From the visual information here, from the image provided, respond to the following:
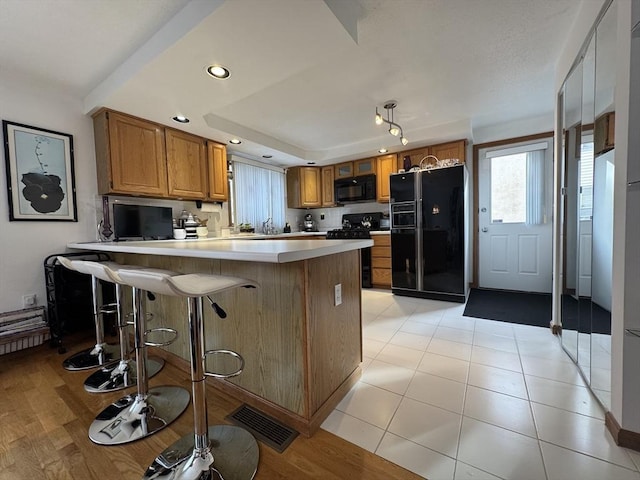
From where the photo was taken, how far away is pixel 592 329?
1.62m

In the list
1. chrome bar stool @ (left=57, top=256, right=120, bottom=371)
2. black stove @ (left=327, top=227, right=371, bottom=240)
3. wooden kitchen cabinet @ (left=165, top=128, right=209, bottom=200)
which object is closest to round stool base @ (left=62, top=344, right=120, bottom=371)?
chrome bar stool @ (left=57, top=256, right=120, bottom=371)

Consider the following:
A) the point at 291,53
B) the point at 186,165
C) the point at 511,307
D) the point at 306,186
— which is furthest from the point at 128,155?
the point at 511,307

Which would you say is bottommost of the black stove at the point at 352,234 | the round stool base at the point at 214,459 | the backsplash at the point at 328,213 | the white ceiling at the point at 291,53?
the round stool base at the point at 214,459

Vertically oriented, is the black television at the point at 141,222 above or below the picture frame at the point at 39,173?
below

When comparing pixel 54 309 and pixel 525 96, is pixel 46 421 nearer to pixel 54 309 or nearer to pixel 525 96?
pixel 54 309

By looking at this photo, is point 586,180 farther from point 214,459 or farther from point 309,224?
point 309,224

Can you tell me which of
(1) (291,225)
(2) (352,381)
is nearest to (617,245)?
(2) (352,381)

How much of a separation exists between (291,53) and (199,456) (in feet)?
7.78

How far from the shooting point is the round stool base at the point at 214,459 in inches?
42.0

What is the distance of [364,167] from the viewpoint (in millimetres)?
4730

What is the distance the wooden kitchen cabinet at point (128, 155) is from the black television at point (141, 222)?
236mm

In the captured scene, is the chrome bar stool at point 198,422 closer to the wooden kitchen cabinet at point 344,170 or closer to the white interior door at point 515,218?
the wooden kitchen cabinet at point 344,170

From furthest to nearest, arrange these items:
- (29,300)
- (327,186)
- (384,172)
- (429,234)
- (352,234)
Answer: (327,186) < (384,172) < (352,234) < (429,234) < (29,300)

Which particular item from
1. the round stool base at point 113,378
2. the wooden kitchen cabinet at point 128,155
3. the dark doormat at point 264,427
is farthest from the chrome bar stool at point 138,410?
the wooden kitchen cabinet at point 128,155
